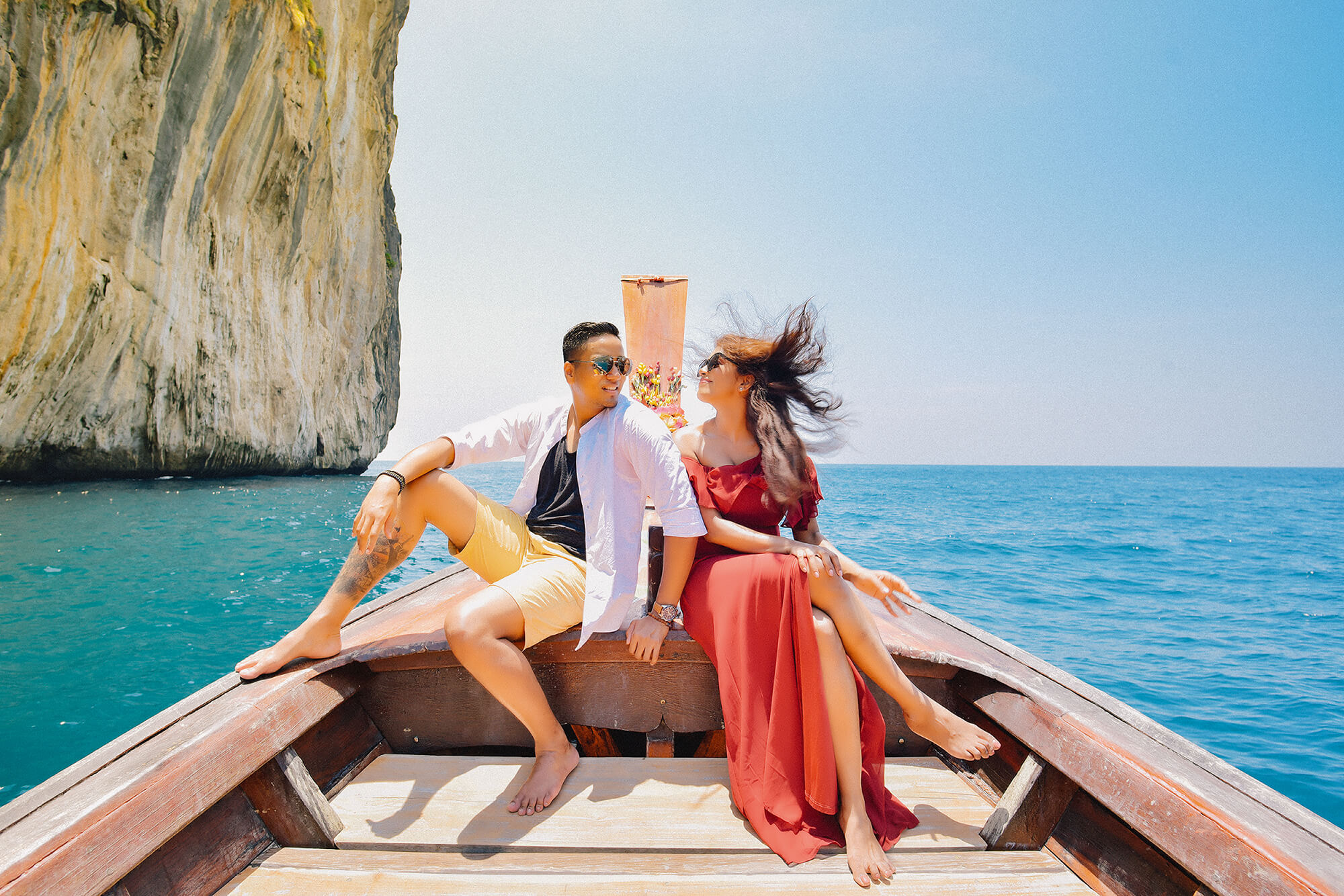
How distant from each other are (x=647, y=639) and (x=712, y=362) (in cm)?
94

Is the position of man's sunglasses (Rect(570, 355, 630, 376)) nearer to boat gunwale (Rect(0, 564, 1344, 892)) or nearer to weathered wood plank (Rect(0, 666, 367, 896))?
boat gunwale (Rect(0, 564, 1344, 892))

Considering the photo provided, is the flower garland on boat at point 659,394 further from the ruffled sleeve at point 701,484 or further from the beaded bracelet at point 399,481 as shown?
the beaded bracelet at point 399,481

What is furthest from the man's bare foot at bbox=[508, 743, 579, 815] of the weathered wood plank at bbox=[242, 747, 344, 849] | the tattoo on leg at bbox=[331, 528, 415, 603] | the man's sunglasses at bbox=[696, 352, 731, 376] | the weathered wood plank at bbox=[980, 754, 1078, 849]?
the man's sunglasses at bbox=[696, 352, 731, 376]

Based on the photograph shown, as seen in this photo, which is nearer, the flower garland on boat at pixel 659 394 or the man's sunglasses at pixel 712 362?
the man's sunglasses at pixel 712 362

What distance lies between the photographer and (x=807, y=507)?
223 cm

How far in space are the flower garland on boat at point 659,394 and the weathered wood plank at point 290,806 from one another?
326cm

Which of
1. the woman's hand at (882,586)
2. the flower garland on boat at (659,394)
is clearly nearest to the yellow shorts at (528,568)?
the woman's hand at (882,586)

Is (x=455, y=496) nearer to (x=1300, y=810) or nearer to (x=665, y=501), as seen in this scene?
(x=665, y=501)

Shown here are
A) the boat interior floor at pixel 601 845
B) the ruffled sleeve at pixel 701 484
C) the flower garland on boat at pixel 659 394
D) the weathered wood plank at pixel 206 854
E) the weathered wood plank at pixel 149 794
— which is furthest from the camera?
the flower garland on boat at pixel 659 394

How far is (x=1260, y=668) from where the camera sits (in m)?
6.79

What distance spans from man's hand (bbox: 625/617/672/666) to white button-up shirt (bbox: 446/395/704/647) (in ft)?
0.38

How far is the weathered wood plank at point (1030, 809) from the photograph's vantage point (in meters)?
1.70

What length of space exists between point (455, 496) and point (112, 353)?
52.5ft

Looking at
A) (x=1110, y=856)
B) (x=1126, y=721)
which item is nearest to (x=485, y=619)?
(x=1110, y=856)
